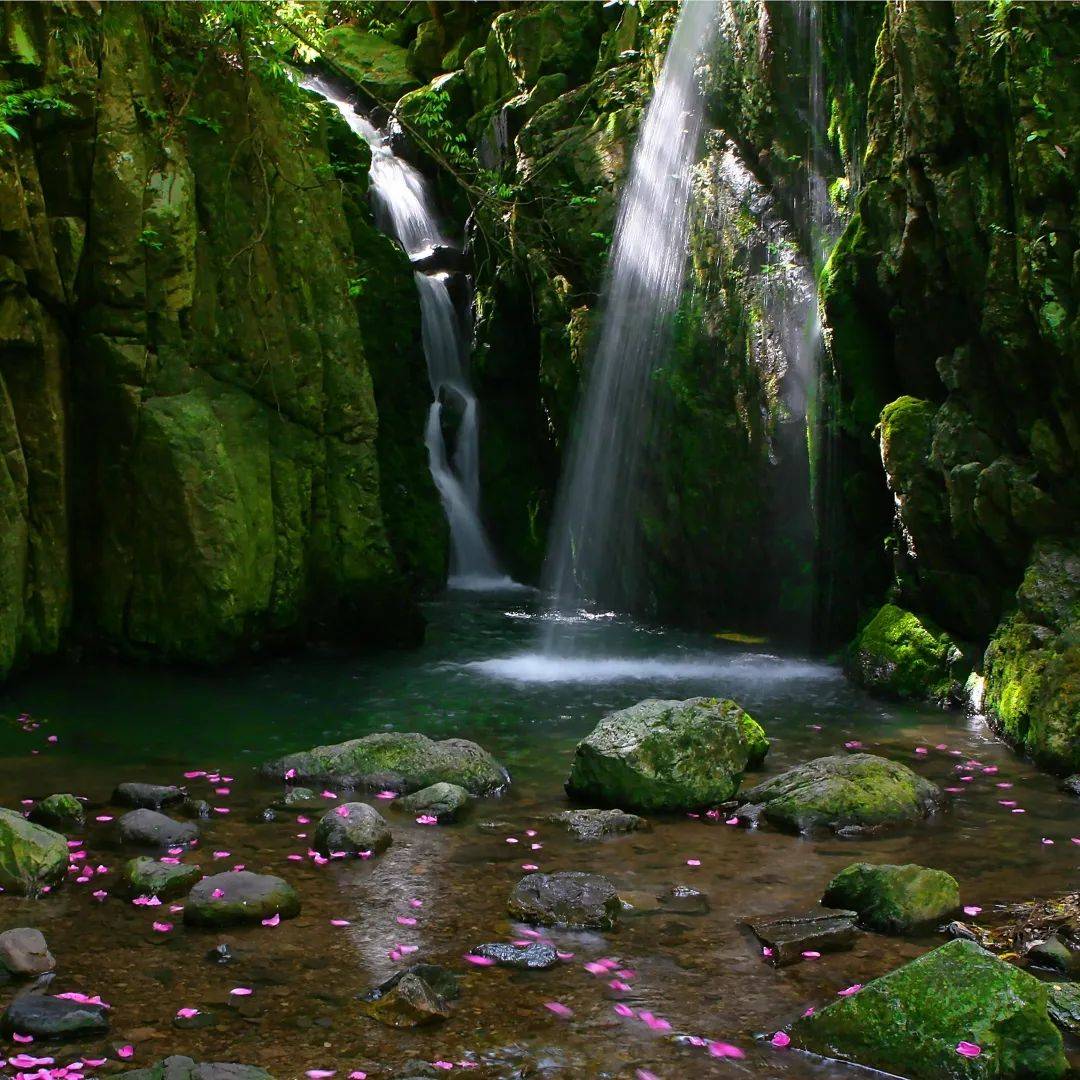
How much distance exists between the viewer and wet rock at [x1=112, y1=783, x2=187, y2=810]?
690cm

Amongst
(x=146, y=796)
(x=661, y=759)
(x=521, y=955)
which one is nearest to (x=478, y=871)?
(x=521, y=955)

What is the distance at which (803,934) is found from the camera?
4938 mm

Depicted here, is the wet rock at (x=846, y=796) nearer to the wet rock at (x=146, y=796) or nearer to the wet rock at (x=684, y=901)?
the wet rock at (x=684, y=901)

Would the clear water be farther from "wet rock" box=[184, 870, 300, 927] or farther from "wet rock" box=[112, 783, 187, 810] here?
"wet rock" box=[112, 783, 187, 810]

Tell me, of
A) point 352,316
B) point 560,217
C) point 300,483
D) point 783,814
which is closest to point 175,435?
point 300,483

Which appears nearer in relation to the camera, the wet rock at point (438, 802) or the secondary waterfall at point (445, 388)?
the wet rock at point (438, 802)

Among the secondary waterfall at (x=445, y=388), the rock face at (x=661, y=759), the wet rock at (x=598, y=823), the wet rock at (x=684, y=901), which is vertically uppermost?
the secondary waterfall at (x=445, y=388)

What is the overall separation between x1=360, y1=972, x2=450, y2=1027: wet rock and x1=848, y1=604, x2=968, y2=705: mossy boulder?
745 centimetres

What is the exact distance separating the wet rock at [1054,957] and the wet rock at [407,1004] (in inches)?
100

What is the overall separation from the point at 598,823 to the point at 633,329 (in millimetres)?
10528

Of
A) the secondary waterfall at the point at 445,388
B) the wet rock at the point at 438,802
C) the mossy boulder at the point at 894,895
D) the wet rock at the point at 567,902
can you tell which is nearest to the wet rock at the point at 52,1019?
the wet rock at the point at 567,902

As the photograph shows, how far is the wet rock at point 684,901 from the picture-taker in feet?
Result: 17.7

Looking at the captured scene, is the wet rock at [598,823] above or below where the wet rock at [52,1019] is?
above

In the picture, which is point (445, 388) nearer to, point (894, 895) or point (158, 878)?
point (158, 878)
